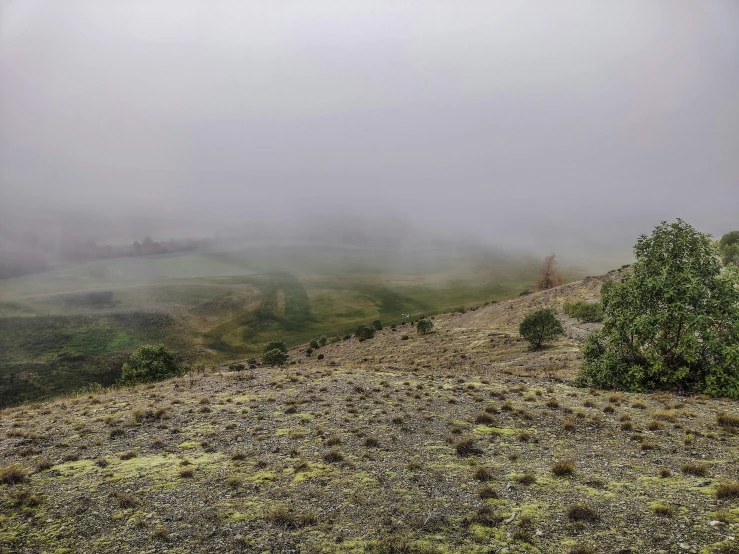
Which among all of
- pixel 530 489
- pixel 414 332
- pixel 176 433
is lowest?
pixel 414 332

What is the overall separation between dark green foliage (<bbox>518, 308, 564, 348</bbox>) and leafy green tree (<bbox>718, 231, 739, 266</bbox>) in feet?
155

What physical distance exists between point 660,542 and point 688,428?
10493 mm

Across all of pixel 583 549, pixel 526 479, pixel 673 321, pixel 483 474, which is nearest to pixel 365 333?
pixel 673 321

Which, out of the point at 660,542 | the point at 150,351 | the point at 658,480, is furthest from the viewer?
the point at 150,351

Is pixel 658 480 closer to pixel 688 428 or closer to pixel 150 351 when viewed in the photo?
pixel 688 428

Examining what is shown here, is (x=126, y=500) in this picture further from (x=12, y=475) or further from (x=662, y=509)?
(x=662, y=509)

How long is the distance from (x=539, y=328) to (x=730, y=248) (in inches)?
2442

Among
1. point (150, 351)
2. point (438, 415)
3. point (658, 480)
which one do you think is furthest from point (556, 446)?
point (150, 351)

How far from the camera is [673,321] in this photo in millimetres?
23438

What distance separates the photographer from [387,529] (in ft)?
35.4

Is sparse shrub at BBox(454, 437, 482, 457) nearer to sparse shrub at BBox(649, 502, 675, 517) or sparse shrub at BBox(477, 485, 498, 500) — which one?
sparse shrub at BBox(477, 485, 498, 500)

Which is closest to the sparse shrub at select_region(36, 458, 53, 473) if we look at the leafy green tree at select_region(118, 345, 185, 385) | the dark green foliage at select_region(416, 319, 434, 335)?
the leafy green tree at select_region(118, 345, 185, 385)

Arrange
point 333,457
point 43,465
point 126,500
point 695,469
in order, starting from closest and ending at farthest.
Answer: point 126,500 → point 695,469 → point 43,465 → point 333,457

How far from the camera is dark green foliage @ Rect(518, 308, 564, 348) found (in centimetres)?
4755
